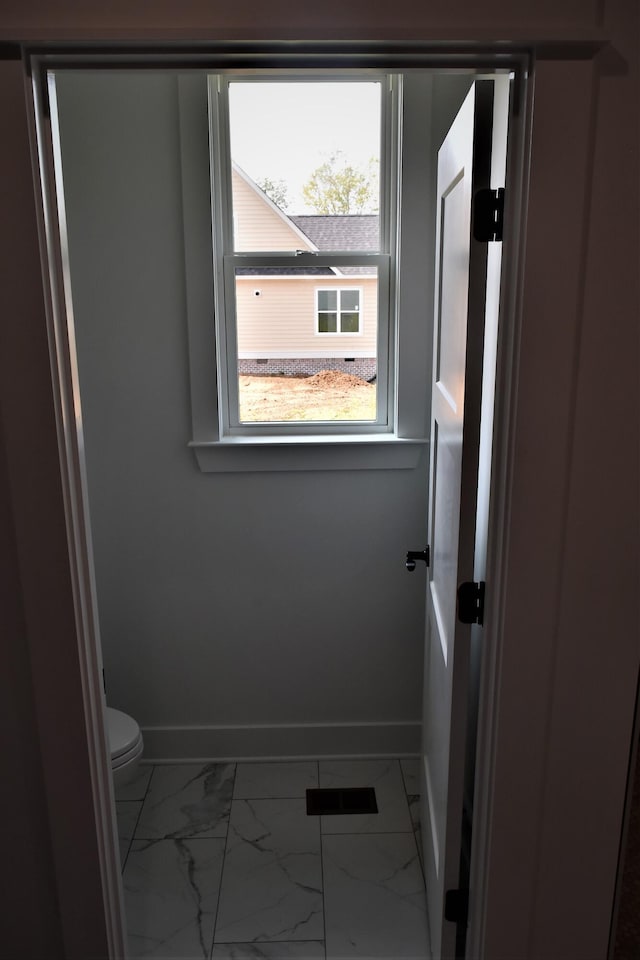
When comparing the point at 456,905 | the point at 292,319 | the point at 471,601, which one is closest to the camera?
the point at 471,601

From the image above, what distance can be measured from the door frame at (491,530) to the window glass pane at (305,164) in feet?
4.20

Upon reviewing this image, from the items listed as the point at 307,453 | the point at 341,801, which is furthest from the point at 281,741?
the point at 307,453

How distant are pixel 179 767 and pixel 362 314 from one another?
1.82 metres

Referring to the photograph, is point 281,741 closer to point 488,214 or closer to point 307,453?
point 307,453

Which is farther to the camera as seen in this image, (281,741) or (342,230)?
(281,741)

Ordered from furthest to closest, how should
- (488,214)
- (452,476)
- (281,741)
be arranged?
(281,741) → (452,476) → (488,214)

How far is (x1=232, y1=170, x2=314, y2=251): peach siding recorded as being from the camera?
2.51 metres

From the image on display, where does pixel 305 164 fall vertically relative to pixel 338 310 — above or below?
above

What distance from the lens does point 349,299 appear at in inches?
103

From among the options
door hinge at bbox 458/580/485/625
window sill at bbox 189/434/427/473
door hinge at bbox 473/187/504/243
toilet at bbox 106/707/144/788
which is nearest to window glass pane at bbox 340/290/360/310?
window sill at bbox 189/434/427/473

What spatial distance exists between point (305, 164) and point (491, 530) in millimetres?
1608

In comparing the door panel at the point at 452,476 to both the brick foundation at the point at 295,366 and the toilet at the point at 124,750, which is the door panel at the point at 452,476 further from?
the toilet at the point at 124,750

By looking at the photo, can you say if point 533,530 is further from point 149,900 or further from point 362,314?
point 149,900

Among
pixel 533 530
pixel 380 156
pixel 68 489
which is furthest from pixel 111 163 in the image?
pixel 533 530
